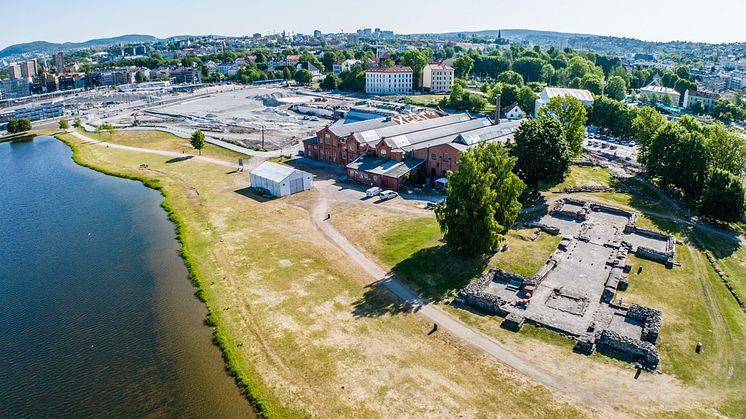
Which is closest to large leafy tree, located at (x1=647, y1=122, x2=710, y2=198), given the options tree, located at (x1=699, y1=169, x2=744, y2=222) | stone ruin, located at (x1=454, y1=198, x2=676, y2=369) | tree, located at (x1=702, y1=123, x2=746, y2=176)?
tree, located at (x1=702, y1=123, x2=746, y2=176)

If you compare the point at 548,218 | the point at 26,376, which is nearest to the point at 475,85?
the point at 548,218

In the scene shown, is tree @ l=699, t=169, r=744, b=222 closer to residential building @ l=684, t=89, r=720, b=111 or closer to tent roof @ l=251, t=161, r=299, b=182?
tent roof @ l=251, t=161, r=299, b=182

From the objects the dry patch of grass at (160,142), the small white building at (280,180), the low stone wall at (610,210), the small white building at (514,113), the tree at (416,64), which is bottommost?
the low stone wall at (610,210)

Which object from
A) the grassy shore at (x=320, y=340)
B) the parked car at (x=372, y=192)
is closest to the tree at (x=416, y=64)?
the parked car at (x=372, y=192)

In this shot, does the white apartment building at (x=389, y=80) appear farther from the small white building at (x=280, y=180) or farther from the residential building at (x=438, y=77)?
the small white building at (x=280, y=180)

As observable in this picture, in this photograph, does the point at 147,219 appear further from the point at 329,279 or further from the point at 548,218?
the point at 548,218

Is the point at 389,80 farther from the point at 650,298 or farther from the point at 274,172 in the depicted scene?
the point at 650,298
